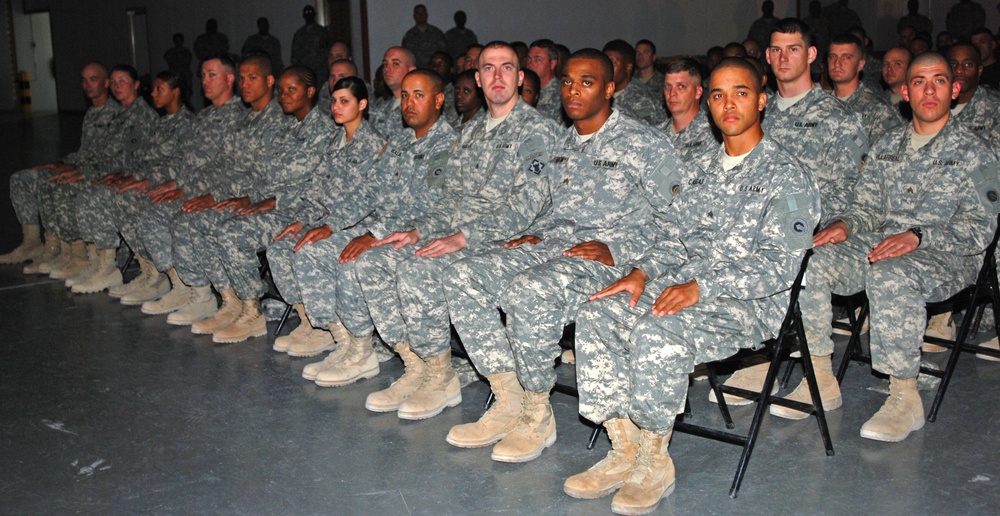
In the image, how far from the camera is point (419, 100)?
4.43 meters

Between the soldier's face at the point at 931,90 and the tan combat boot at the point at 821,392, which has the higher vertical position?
the soldier's face at the point at 931,90

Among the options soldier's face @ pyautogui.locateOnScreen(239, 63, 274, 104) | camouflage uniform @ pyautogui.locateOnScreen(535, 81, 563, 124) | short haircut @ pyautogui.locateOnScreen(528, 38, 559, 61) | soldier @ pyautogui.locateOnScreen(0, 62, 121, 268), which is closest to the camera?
soldier's face @ pyautogui.locateOnScreen(239, 63, 274, 104)

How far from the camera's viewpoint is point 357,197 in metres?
4.75

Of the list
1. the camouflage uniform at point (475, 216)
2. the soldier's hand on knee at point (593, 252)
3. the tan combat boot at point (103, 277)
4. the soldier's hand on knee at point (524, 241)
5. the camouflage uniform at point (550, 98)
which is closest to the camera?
the soldier's hand on knee at point (593, 252)

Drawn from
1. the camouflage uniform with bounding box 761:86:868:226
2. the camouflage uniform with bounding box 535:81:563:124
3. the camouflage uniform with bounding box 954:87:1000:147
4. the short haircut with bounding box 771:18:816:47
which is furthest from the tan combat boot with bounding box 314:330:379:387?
the camouflage uniform with bounding box 954:87:1000:147

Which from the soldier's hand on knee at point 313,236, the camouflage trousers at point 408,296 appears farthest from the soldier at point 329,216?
the camouflage trousers at point 408,296

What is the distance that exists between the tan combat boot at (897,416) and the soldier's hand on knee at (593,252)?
111 centimetres

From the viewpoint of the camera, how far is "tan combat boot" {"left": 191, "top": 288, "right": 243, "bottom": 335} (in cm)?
529

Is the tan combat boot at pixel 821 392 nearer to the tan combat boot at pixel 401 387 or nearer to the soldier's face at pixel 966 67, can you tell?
the tan combat boot at pixel 401 387

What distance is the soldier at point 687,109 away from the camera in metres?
4.57

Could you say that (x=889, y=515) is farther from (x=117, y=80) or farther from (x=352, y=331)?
(x=117, y=80)

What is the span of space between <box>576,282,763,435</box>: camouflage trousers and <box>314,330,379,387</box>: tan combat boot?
1.48m

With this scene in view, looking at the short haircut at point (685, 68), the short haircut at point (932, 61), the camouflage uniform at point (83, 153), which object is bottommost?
the camouflage uniform at point (83, 153)

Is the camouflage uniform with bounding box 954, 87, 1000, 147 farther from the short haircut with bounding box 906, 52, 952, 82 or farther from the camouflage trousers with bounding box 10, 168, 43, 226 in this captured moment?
the camouflage trousers with bounding box 10, 168, 43, 226
